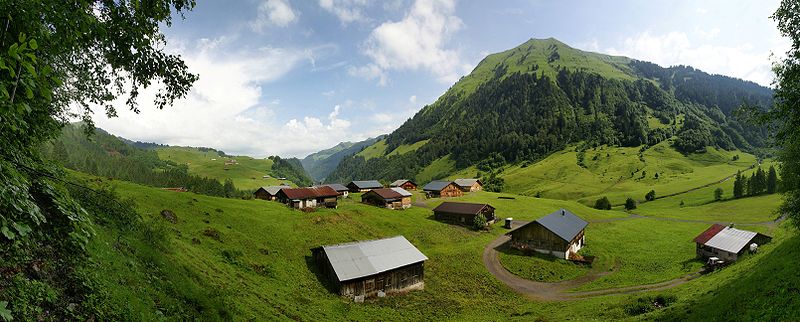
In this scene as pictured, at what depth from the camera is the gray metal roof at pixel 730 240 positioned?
6006cm

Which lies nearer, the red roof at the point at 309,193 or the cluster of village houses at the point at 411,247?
the cluster of village houses at the point at 411,247

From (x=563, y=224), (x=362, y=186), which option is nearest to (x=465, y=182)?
(x=362, y=186)

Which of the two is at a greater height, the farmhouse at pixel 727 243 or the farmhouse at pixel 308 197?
the farmhouse at pixel 308 197

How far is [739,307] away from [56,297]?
3712cm

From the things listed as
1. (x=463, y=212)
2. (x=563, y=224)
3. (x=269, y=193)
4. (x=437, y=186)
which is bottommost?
(x=563, y=224)

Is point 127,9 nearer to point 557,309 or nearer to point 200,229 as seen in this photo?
point 200,229

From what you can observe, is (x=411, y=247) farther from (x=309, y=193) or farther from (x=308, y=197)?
(x=309, y=193)

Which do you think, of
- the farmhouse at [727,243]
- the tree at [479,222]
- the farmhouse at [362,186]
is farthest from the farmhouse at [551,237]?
the farmhouse at [362,186]

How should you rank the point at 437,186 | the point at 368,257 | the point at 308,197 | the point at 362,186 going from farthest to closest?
the point at 362,186 → the point at 437,186 → the point at 308,197 → the point at 368,257

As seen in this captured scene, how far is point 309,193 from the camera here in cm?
10056

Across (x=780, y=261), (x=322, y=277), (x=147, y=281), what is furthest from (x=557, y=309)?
(x=147, y=281)

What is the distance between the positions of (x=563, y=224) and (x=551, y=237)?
7.53 metres

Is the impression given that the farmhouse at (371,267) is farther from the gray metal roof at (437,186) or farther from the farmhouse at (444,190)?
the gray metal roof at (437,186)

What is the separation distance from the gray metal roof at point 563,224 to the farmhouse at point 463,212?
19.4 metres
